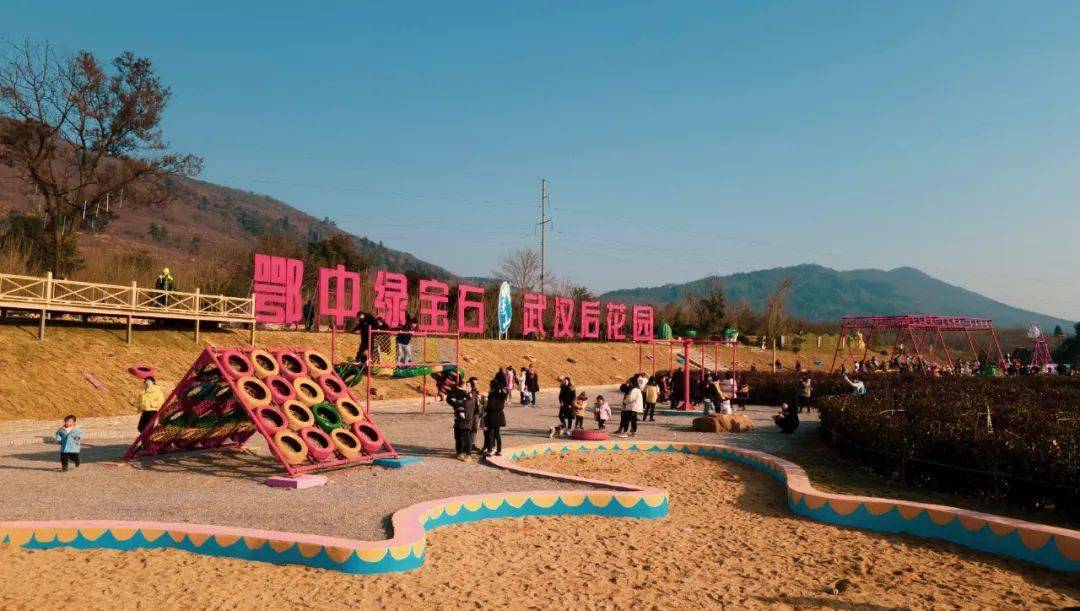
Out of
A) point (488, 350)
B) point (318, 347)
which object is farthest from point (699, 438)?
point (488, 350)

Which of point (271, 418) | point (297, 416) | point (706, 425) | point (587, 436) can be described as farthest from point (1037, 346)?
point (271, 418)

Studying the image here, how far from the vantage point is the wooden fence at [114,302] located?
25.6m

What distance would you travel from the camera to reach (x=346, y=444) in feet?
45.6

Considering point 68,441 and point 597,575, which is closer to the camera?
point 597,575

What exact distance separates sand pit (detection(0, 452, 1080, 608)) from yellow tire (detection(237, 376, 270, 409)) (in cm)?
435

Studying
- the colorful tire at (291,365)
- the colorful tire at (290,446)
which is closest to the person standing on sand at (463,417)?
the colorful tire at (290,446)

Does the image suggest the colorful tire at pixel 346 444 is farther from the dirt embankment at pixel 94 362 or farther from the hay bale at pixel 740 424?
the dirt embankment at pixel 94 362

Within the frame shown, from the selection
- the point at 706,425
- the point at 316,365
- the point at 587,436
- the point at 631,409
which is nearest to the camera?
the point at 316,365

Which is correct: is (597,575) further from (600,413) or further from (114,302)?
(114,302)

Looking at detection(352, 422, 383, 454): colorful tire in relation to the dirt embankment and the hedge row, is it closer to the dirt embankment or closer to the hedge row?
the hedge row

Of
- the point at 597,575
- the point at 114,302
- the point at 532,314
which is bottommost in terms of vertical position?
the point at 597,575

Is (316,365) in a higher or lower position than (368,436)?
higher

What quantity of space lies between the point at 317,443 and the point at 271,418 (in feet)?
3.15

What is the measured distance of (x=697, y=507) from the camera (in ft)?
39.2
